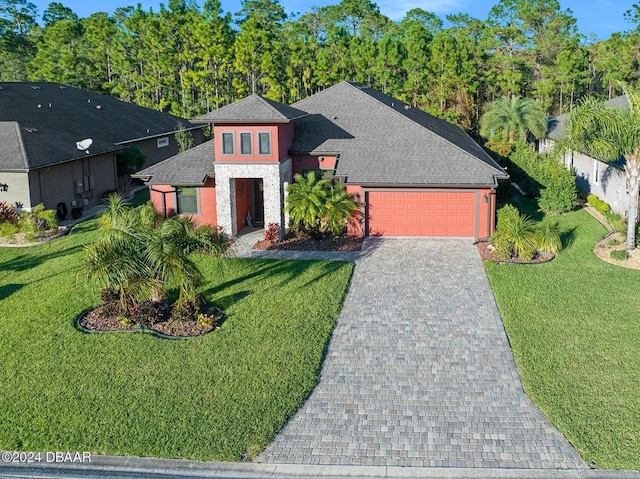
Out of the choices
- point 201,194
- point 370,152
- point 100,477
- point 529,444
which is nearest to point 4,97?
point 201,194

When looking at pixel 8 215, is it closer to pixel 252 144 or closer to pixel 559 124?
pixel 252 144

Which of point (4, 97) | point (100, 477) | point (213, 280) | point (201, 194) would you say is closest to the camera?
point (100, 477)

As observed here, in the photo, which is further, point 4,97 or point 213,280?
point 4,97

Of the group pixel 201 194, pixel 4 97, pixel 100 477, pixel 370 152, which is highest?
pixel 4 97

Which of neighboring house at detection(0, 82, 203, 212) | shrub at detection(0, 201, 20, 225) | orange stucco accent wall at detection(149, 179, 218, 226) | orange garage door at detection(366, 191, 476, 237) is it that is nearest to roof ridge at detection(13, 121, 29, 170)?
neighboring house at detection(0, 82, 203, 212)

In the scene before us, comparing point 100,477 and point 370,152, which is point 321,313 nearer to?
point 100,477

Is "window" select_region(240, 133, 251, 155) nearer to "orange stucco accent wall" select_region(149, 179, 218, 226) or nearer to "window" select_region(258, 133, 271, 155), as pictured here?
"window" select_region(258, 133, 271, 155)

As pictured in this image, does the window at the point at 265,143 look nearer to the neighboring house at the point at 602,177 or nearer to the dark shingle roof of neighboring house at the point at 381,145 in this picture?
the dark shingle roof of neighboring house at the point at 381,145
